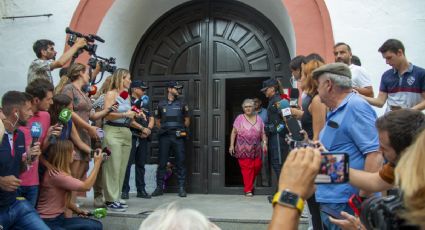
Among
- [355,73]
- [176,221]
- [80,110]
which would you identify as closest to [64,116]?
[80,110]

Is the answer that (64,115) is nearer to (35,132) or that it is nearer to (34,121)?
(34,121)

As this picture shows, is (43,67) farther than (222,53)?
No

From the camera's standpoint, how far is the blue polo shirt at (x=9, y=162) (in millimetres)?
4016

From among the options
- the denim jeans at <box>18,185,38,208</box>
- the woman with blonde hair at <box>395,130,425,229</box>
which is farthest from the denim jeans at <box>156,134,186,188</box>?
the woman with blonde hair at <box>395,130,425,229</box>

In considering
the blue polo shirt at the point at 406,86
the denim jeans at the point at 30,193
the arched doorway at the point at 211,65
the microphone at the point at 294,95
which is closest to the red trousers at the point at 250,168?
the arched doorway at the point at 211,65

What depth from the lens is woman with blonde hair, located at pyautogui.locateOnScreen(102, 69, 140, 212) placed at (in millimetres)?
5980

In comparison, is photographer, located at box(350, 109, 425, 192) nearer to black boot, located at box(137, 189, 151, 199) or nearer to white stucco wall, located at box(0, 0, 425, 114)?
white stucco wall, located at box(0, 0, 425, 114)

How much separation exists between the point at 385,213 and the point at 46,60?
16.7 feet

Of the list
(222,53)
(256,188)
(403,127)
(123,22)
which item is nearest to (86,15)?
(123,22)

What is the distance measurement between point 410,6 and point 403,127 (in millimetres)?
4842

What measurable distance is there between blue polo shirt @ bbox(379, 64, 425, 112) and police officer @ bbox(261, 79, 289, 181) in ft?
6.18

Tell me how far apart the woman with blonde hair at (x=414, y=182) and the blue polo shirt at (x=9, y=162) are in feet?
11.1

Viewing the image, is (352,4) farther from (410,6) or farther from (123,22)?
(123,22)

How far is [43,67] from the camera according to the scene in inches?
224
